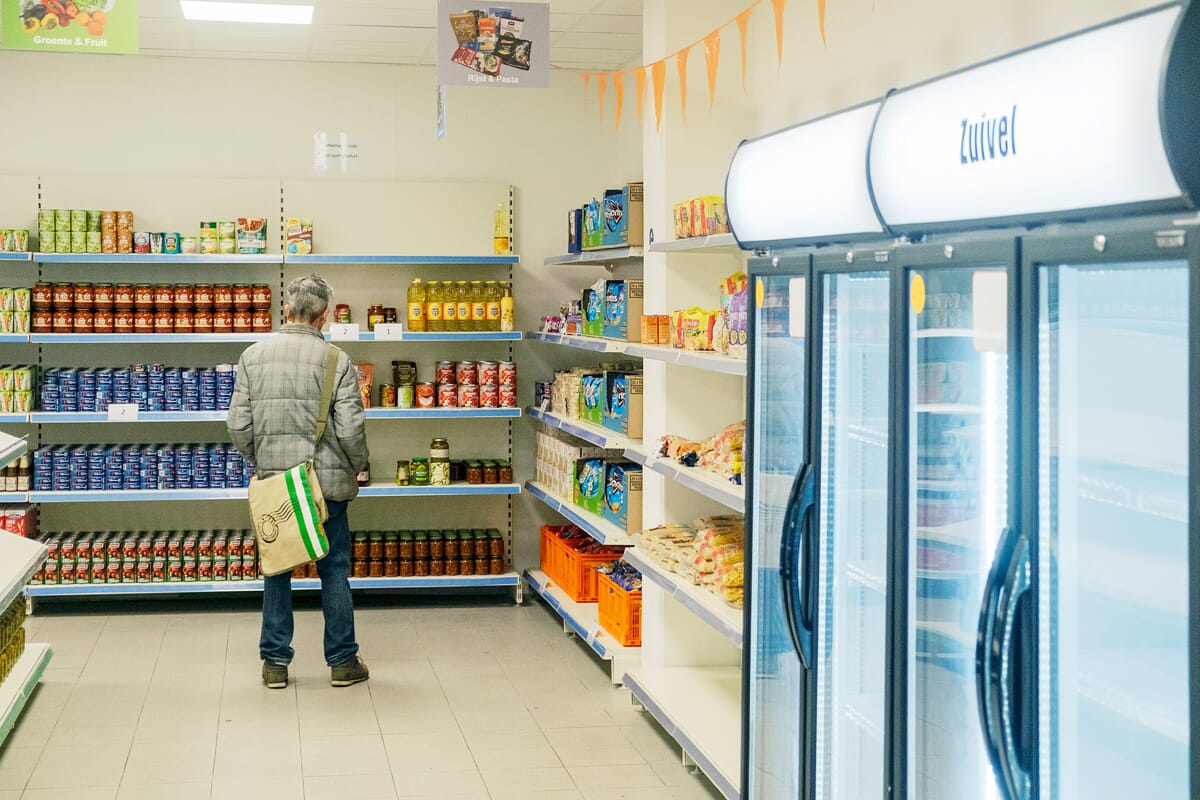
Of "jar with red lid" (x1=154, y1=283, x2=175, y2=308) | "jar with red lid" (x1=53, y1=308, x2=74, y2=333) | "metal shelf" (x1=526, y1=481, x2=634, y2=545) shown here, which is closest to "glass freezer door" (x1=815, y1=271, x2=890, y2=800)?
"metal shelf" (x1=526, y1=481, x2=634, y2=545)

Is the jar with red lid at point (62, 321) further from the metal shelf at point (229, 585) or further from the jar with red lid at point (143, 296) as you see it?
the metal shelf at point (229, 585)

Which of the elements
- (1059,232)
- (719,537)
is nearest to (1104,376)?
(1059,232)

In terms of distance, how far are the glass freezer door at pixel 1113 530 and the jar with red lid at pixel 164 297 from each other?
6.27 metres

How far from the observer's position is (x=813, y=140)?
3484 mm

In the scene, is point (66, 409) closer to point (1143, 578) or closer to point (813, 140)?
point (813, 140)

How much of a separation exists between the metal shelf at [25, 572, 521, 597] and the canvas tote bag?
1882mm

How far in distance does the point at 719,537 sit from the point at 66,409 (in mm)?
4412

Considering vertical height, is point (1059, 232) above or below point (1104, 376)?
above

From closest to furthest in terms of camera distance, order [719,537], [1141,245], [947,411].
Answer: [1141,245] → [947,411] → [719,537]

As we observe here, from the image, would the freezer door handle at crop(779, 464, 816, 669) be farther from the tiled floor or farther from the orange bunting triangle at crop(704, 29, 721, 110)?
the orange bunting triangle at crop(704, 29, 721, 110)

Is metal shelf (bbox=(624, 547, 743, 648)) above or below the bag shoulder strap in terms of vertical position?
below

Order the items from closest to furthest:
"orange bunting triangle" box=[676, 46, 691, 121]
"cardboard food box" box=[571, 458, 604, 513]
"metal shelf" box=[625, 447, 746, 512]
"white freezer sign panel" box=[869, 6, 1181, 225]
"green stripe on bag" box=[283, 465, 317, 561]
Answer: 1. "white freezer sign panel" box=[869, 6, 1181, 225]
2. "metal shelf" box=[625, 447, 746, 512]
3. "orange bunting triangle" box=[676, 46, 691, 121]
4. "green stripe on bag" box=[283, 465, 317, 561]
5. "cardboard food box" box=[571, 458, 604, 513]

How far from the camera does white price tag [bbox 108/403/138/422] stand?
7.68 m

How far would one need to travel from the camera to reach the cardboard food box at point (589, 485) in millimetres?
6918
